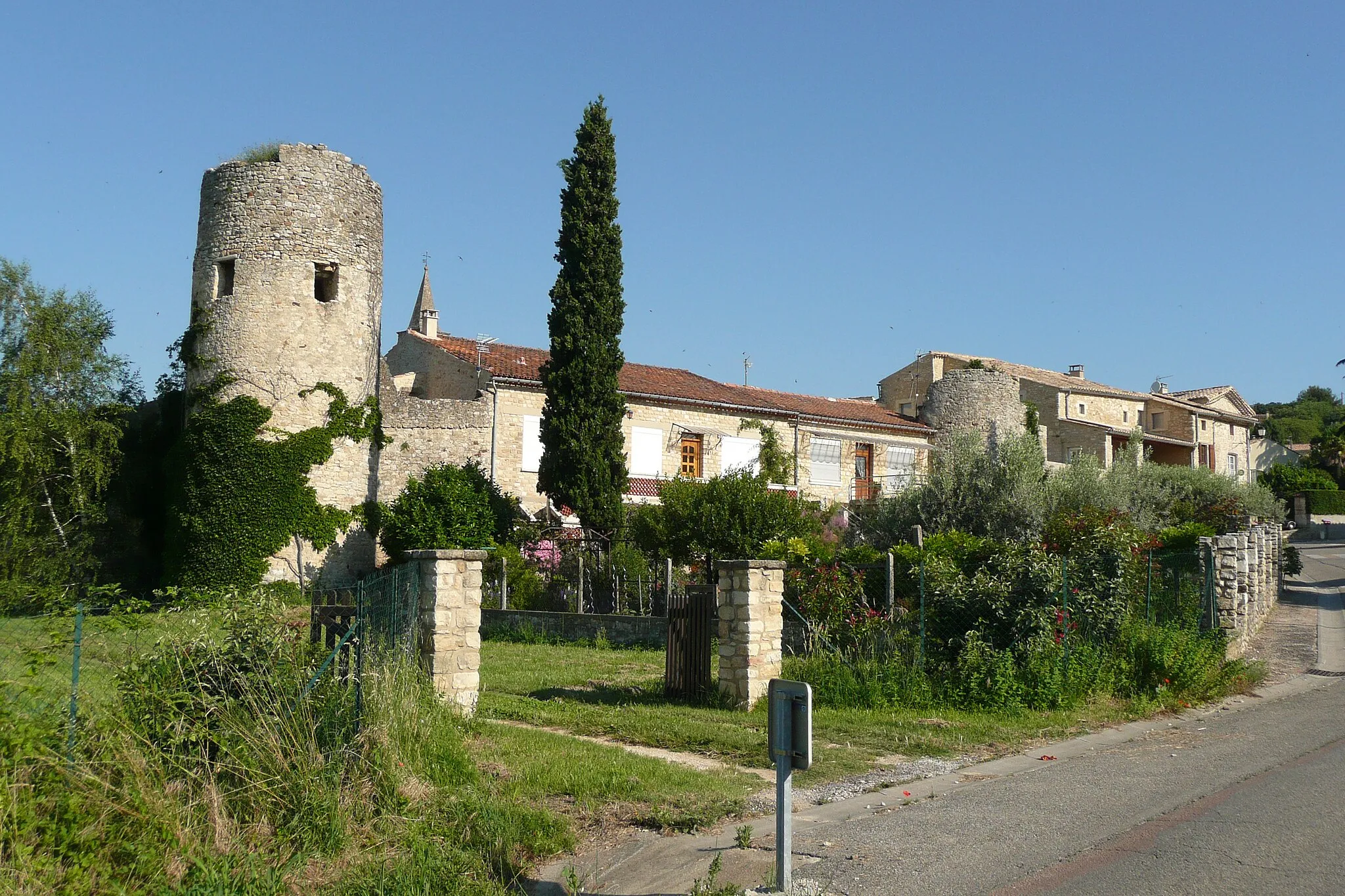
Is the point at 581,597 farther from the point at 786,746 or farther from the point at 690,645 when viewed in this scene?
the point at 786,746

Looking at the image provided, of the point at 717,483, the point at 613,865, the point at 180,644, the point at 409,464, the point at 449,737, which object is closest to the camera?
the point at 613,865

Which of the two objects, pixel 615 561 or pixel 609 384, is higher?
pixel 609 384

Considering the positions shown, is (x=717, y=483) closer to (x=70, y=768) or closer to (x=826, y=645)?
(x=826, y=645)

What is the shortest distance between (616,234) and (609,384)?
3913 millimetres

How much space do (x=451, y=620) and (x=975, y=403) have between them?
3547 centimetres

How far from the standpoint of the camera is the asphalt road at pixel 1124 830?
5.61 m

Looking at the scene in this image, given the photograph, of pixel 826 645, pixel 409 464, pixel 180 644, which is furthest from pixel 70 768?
pixel 409 464

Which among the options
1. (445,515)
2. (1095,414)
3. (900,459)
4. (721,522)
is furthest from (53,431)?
(1095,414)

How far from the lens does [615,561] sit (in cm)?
2047

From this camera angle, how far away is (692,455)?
3428 centimetres

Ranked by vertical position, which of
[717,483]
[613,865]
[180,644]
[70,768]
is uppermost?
[717,483]

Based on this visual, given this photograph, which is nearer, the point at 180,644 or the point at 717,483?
the point at 180,644

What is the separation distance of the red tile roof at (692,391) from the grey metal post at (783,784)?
24052 millimetres

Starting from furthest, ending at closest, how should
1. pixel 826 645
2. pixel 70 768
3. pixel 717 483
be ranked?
pixel 717 483, pixel 826 645, pixel 70 768
